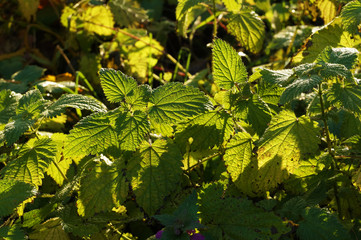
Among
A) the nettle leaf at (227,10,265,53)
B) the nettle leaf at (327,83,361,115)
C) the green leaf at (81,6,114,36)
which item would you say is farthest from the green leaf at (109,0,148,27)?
the nettle leaf at (327,83,361,115)

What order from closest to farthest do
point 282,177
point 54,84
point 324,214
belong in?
point 324,214
point 282,177
point 54,84

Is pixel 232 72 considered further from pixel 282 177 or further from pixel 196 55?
pixel 196 55

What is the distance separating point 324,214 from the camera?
54.5 inches

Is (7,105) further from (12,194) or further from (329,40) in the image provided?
Result: (329,40)

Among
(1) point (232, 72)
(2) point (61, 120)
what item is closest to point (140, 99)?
(1) point (232, 72)

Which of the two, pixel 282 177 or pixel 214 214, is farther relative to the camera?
pixel 282 177

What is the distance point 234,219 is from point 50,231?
72 cm

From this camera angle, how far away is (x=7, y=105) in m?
1.92

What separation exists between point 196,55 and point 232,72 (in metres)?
1.85

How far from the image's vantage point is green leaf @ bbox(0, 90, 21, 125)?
1.85 m

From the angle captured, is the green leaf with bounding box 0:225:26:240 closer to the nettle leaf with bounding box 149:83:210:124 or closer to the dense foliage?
the dense foliage

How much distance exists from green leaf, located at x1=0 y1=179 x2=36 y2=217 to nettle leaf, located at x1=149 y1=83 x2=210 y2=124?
1.61 feet

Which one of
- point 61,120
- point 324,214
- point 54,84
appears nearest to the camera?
point 324,214

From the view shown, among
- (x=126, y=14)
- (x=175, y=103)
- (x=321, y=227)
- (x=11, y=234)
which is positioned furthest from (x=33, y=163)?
(x=126, y=14)
